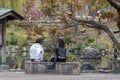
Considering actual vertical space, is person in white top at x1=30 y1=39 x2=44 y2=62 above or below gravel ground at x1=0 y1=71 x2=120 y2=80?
above

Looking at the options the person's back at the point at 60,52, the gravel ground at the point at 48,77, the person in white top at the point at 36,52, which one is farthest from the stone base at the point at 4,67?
the person's back at the point at 60,52

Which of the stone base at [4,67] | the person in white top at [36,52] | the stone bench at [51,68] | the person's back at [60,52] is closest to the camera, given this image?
the stone bench at [51,68]

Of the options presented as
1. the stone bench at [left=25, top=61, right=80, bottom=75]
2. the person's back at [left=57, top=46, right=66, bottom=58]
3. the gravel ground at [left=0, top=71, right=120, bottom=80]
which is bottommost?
the gravel ground at [left=0, top=71, right=120, bottom=80]

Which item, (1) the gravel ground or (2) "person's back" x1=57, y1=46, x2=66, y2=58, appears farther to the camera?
(2) "person's back" x1=57, y1=46, x2=66, y2=58

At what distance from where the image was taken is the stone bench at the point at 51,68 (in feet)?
50.2

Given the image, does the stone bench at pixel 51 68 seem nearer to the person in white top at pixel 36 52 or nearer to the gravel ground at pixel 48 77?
the gravel ground at pixel 48 77

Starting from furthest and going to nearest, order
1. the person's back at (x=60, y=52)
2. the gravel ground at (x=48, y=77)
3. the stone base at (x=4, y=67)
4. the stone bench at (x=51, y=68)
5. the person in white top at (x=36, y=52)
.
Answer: the stone base at (x=4, y=67) < the person in white top at (x=36, y=52) < the person's back at (x=60, y=52) < the stone bench at (x=51, y=68) < the gravel ground at (x=48, y=77)

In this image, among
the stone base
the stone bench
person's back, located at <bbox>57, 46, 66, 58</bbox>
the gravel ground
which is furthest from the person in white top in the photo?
the stone base

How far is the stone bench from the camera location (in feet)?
50.2

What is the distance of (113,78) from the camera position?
14234 mm

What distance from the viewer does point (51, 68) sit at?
1567cm

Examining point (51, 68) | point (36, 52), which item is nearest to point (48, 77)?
point (51, 68)

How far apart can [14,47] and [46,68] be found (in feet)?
42.8

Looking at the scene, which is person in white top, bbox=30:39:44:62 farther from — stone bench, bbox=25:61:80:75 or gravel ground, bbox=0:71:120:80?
gravel ground, bbox=0:71:120:80
